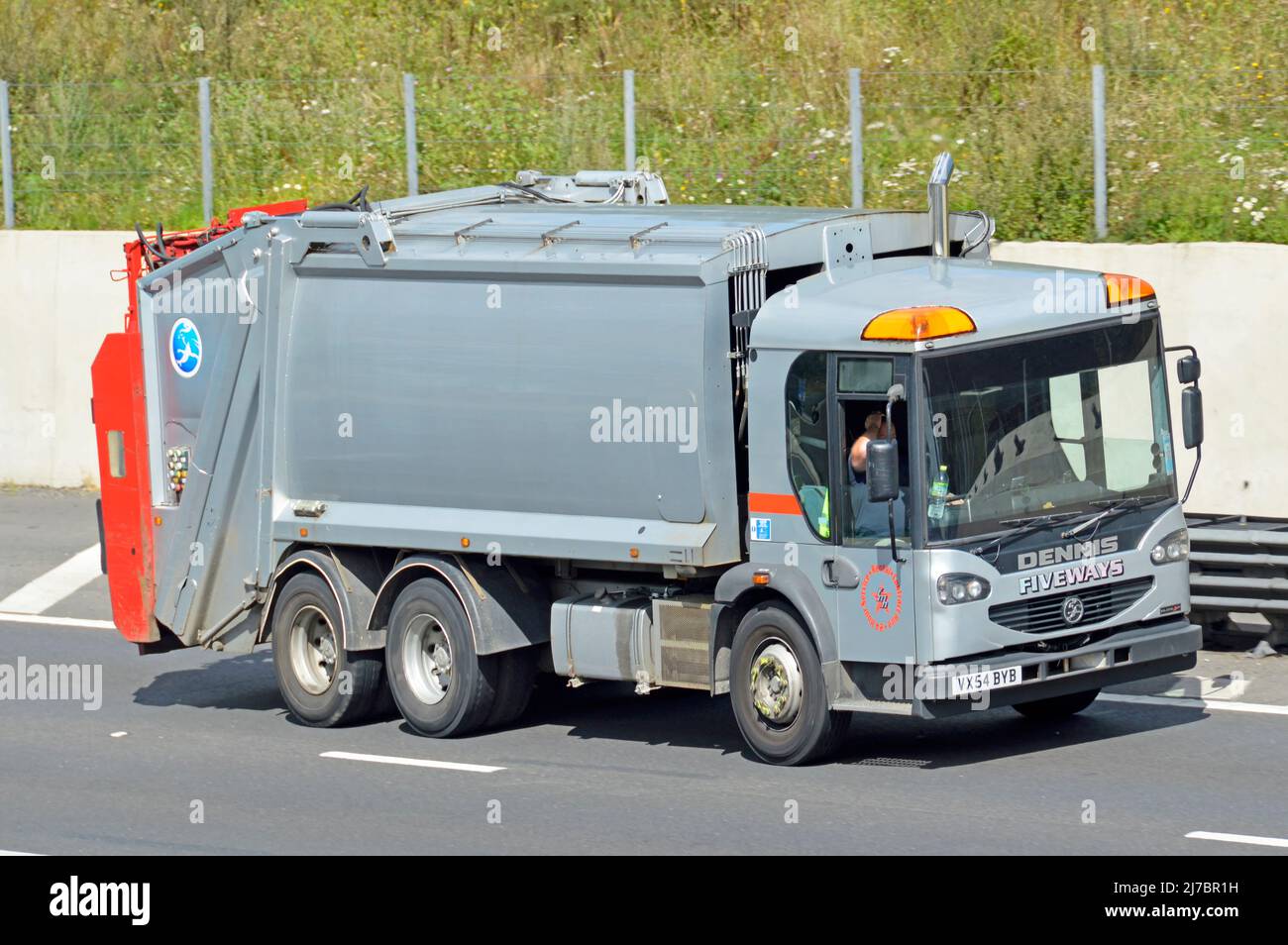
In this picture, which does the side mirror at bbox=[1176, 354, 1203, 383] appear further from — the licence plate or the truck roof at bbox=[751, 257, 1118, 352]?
the licence plate

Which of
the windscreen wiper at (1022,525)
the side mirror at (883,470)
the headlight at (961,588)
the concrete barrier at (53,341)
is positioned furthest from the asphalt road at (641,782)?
the concrete barrier at (53,341)

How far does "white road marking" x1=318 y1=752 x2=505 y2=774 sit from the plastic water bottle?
2815 millimetres

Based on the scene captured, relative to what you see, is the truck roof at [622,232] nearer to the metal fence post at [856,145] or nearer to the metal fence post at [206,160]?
the metal fence post at [856,145]

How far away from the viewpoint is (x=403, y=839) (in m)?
9.70

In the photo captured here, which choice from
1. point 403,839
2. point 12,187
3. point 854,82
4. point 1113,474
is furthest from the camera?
point 12,187

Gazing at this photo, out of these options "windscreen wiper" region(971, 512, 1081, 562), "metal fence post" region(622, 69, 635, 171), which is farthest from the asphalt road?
"metal fence post" region(622, 69, 635, 171)

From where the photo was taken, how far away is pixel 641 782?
10.8 meters

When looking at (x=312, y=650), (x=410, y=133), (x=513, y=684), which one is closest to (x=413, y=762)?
(x=513, y=684)

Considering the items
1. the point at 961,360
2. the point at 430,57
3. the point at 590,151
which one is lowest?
the point at 961,360

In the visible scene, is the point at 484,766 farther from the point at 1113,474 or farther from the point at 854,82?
the point at 854,82

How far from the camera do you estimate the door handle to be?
34.0 ft

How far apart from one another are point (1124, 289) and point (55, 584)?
A: 10401 mm
